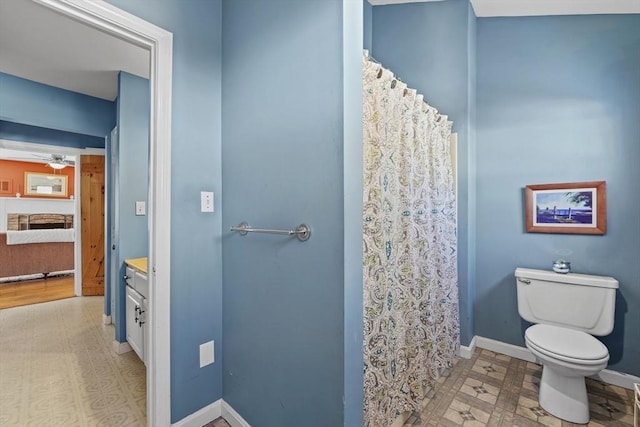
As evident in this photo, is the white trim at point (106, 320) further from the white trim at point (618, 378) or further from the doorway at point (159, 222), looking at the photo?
the white trim at point (618, 378)

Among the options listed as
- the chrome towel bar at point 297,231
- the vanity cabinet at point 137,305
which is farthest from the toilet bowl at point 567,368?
the vanity cabinet at point 137,305

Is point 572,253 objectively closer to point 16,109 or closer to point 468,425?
point 468,425

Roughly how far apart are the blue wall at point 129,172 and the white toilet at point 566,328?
117 inches

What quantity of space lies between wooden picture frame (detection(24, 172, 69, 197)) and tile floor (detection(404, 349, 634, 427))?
795 cm

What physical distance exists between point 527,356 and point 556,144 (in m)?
1.61

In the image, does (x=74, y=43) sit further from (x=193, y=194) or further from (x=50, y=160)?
(x=50, y=160)

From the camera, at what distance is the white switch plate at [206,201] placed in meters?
1.59

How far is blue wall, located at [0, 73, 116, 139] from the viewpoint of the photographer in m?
2.63

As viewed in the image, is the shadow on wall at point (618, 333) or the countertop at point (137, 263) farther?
the countertop at point (137, 263)

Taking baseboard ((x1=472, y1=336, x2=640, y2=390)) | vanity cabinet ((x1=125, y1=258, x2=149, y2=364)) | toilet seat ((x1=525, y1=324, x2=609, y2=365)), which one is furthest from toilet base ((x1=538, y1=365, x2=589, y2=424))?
vanity cabinet ((x1=125, y1=258, x2=149, y2=364))

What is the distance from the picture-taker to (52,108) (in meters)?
2.88

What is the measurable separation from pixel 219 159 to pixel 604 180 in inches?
99.0

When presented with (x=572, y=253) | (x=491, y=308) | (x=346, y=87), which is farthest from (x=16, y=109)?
(x=572, y=253)

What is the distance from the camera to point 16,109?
105 inches
